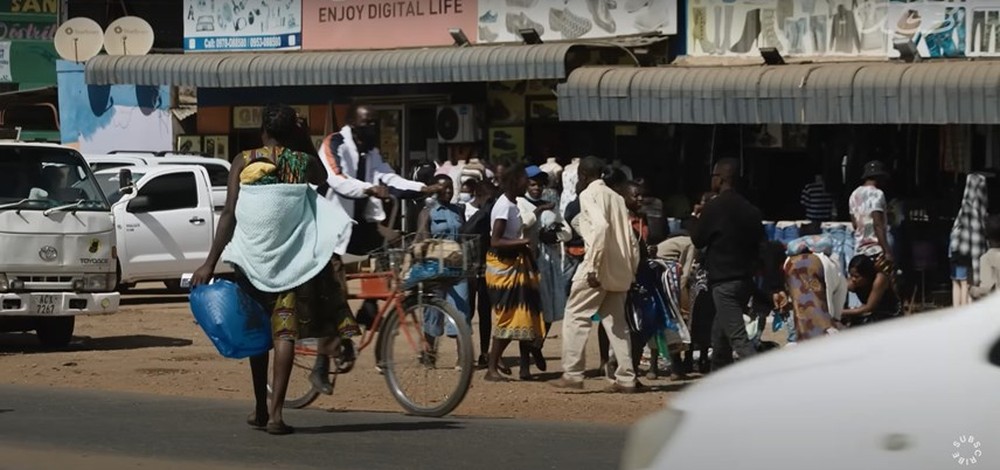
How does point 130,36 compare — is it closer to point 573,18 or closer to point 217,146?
point 217,146

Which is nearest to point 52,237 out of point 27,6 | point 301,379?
point 301,379

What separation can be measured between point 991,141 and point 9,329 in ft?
Answer: 34.4

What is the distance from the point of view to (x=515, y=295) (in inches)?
502

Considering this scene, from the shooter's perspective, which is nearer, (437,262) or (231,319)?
(231,319)

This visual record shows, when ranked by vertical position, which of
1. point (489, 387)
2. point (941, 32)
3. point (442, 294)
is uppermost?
point (941, 32)

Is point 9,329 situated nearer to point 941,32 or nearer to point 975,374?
point 941,32

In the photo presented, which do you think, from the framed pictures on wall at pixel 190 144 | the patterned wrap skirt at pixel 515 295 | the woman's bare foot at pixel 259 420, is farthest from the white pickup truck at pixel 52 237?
the framed pictures on wall at pixel 190 144

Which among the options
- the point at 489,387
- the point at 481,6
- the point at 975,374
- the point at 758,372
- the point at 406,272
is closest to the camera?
the point at 975,374

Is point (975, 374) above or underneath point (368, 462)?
above

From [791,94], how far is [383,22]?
728 centimetres

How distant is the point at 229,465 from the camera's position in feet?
26.9

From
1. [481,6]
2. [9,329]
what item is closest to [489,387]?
[9,329]

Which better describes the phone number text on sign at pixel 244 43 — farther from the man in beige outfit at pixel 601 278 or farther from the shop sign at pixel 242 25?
the man in beige outfit at pixel 601 278

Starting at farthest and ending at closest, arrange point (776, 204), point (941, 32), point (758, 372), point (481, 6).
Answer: point (481, 6), point (776, 204), point (941, 32), point (758, 372)
